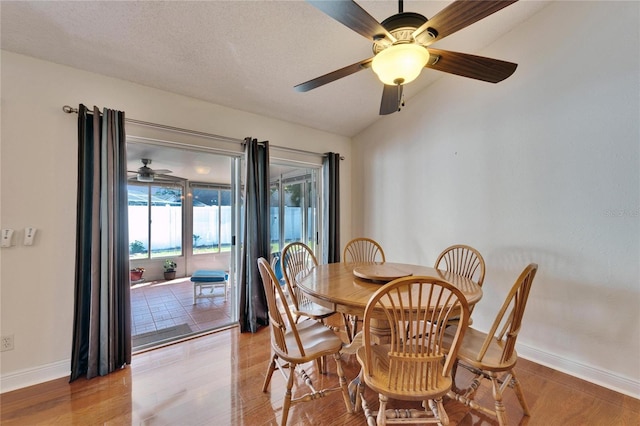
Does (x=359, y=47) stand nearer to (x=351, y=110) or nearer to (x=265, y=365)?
(x=351, y=110)

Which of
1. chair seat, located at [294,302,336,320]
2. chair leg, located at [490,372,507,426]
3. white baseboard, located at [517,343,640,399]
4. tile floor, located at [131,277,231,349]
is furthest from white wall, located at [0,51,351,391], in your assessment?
white baseboard, located at [517,343,640,399]

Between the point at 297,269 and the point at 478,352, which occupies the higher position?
the point at 297,269

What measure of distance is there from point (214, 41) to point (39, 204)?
1841 millimetres

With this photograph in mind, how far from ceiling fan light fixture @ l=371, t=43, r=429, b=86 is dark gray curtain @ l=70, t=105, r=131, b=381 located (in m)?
2.15

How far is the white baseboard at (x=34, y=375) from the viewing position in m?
1.92

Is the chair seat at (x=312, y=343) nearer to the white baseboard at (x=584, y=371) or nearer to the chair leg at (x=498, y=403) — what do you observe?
the chair leg at (x=498, y=403)

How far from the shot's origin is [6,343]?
6.36 ft

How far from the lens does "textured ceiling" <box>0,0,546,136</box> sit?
1812 millimetres

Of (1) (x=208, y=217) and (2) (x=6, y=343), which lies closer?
(2) (x=6, y=343)

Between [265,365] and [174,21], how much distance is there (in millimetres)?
2762

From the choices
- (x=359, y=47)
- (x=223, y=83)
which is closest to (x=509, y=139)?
(x=359, y=47)

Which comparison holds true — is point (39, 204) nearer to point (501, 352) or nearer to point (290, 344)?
point (290, 344)

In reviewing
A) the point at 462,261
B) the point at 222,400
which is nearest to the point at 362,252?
the point at 462,261

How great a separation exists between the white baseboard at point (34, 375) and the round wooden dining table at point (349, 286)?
1.99m
